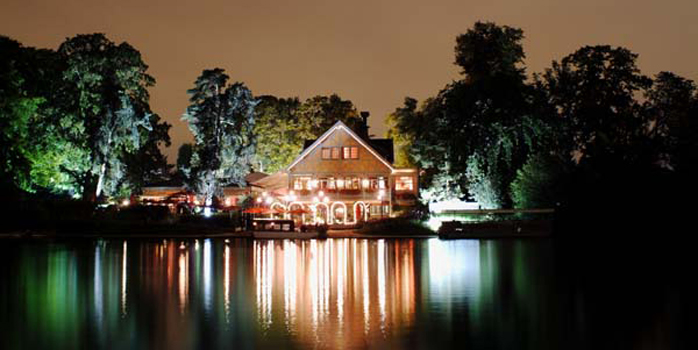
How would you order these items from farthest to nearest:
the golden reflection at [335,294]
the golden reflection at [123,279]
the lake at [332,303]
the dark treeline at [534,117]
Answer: the dark treeline at [534,117]
the golden reflection at [123,279]
the golden reflection at [335,294]
the lake at [332,303]

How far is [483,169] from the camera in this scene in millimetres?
62281

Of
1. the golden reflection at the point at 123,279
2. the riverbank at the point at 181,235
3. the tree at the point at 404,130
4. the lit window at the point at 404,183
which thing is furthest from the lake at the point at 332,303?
the tree at the point at 404,130

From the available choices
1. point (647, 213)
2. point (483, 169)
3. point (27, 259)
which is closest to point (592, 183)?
point (647, 213)

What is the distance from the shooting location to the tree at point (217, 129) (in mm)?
67188

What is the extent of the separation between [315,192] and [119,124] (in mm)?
17960

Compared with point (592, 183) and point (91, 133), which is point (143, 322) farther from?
point (91, 133)

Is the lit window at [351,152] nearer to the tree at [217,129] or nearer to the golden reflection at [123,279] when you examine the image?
the tree at [217,129]

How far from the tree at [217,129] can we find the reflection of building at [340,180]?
464 centimetres

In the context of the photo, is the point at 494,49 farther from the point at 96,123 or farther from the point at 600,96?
the point at 96,123

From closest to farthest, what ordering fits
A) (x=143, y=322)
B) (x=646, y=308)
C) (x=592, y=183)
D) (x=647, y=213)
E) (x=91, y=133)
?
(x=143, y=322), (x=646, y=308), (x=647, y=213), (x=592, y=183), (x=91, y=133)

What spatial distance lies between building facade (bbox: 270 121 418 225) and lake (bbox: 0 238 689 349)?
107ft

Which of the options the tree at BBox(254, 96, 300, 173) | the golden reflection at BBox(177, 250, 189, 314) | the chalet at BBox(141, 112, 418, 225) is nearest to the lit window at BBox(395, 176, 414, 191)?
the chalet at BBox(141, 112, 418, 225)

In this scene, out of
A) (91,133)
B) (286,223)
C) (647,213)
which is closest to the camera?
(647,213)

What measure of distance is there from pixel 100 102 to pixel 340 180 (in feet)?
71.0
